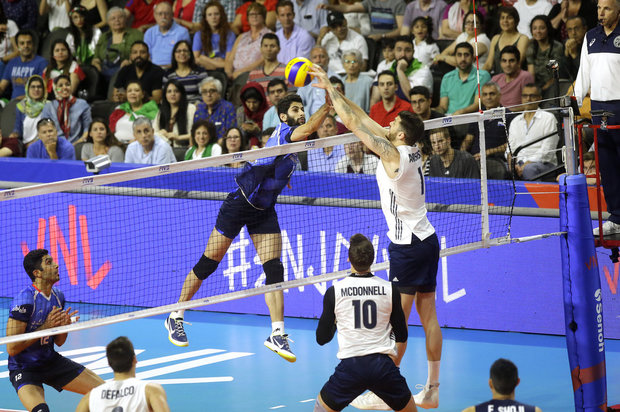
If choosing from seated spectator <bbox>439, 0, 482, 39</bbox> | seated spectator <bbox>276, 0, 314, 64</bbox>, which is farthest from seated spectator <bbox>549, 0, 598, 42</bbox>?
seated spectator <bbox>276, 0, 314, 64</bbox>

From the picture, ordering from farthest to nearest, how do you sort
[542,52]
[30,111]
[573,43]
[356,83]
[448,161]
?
1. [30,111]
2. [356,83]
3. [542,52]
4. [573,43]
5. [448,161]

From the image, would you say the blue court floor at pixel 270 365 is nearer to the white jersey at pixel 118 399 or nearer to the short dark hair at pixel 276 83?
Answer: the white jersey at pixel 118 399

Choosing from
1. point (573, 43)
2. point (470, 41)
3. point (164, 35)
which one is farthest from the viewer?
point (164, 35)

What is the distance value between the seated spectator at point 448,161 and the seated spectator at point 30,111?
687 centimetres

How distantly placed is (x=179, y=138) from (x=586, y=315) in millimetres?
7907

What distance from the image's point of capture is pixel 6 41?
1847 centimetres

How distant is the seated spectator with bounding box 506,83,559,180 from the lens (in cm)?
1246

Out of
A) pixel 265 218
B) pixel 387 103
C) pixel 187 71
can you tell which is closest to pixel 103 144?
pixel 187 71

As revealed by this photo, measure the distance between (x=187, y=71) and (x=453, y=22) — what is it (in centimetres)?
433

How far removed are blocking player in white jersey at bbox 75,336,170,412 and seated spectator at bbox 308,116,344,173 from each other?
6.63 meters

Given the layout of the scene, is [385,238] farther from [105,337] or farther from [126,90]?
[126,90]

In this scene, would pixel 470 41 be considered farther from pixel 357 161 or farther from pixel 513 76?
pixel 357 161

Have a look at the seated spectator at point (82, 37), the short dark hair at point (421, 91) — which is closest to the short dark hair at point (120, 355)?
the short dark hair at point (421, 91)

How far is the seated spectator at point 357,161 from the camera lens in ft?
41.6
